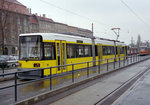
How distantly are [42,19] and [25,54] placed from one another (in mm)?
80695

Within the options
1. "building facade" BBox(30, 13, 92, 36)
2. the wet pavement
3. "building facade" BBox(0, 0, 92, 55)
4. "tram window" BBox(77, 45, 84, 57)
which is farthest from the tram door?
"building facade" BBox(30, 13, 92, 36)

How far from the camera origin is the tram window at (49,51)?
1212 centimetres

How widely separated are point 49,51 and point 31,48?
3.64 ft

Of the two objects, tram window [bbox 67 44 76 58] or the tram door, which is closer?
the tram door

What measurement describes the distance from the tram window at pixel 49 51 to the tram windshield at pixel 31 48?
13.4 inches

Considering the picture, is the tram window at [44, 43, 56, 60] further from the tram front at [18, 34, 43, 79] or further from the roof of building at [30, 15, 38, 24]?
the roof of building at [30, 15, 38, 24]

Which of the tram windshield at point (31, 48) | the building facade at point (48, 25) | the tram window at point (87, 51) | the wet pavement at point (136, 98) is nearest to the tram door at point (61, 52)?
the tram windshield at point (31, 48)

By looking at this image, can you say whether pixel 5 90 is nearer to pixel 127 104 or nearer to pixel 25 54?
pixel 127 104

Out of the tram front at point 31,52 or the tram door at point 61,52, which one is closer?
the tram front at point 31,52

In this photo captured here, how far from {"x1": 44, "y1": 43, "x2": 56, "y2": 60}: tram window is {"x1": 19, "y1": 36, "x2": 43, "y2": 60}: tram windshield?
0.34 m

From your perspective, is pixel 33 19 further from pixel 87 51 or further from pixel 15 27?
pixel 87 51

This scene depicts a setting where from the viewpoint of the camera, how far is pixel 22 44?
41.0ft

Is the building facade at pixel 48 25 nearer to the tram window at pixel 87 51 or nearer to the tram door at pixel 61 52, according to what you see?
the tram window at pixel 87 51

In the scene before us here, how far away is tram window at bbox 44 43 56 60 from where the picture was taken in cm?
1212
